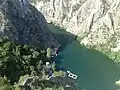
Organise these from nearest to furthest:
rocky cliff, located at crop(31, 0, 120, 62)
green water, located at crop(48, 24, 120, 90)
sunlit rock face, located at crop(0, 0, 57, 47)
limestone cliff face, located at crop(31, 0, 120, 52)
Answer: sunlit rock face, located at crop(0, 0, 57, 47) < green water, located at crop(48, 24, 120, 90) < rocky cliff, located at crop(31, 0, 120, 62) < limestone cliff face, located at crop(31, 0, 120, 52)

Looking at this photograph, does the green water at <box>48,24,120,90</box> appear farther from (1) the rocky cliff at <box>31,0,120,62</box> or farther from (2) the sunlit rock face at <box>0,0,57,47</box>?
(1) the rocky cliff at <box>31,0,120,62</box>

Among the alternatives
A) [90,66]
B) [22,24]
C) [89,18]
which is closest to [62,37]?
[89,18]

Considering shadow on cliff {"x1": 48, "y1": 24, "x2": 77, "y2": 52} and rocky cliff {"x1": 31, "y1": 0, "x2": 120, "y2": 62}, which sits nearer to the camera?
shadow on cliff {"x1": 48, "y1": 24, "x2": 77, "y2": 52}

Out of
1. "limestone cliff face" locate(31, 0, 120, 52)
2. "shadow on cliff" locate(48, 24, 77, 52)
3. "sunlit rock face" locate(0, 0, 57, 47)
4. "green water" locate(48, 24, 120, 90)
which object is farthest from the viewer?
"limestone cliff face" locate(31, 0, 120, 52)

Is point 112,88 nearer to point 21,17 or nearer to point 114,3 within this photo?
point 21,17

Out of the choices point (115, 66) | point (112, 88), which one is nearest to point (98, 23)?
point (115, 66)

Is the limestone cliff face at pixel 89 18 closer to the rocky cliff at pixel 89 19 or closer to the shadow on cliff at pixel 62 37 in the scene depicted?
the rocky cliff at pixel 89 19

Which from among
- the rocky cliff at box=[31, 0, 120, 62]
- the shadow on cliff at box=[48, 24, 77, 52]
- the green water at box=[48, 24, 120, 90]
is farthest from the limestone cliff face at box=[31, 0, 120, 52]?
the green water at box=[48, 24, 120, 90]

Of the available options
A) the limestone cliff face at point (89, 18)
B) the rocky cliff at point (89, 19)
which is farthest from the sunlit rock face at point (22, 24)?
the limestone cliff face at point (89, 18)
